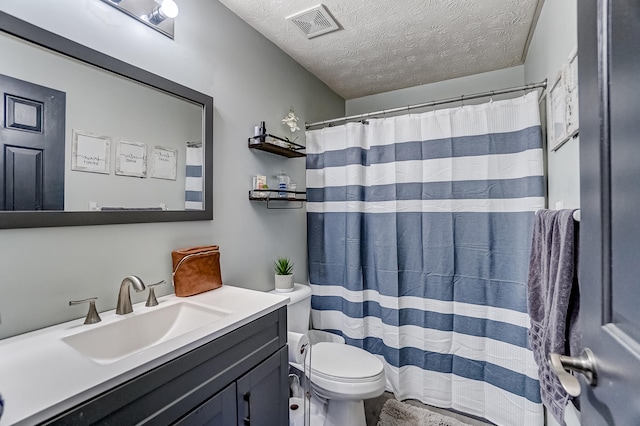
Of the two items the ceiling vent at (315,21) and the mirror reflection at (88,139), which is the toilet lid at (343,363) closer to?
the mirror reflection at (88,139)

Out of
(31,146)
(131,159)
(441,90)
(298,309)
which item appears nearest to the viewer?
(31,146)

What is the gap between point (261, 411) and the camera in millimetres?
1107

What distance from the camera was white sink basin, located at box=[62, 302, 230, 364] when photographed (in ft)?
3.17

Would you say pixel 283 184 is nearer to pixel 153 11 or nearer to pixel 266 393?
pixel 153 11

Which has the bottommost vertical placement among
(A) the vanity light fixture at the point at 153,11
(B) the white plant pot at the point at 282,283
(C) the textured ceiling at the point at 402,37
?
(B) the white plant pot at the point at 282,283

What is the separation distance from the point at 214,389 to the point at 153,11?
4.91ft

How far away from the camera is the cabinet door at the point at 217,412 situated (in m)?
0.86

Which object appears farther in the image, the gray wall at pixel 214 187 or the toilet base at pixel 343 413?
the toilet base at pixel 343 413

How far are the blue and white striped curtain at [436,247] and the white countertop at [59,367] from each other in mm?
1204

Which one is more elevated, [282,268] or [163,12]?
[163,12]

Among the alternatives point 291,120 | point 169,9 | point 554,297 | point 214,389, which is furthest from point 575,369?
point 291,120

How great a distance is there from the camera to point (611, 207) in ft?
1.68

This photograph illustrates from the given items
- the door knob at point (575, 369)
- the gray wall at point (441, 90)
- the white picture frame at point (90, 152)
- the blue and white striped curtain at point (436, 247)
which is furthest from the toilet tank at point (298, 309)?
the gray wall at point (441, 90)

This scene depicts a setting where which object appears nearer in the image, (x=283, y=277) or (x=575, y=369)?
(x=575, y=369)
